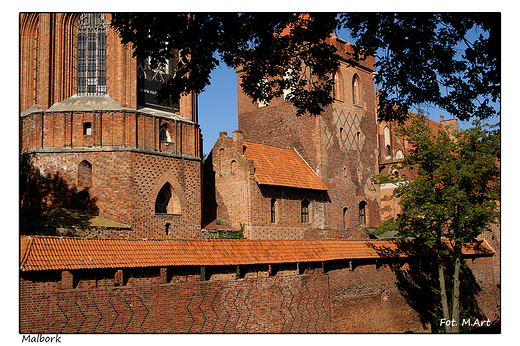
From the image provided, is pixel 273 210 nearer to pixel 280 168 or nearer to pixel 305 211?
pixel 280 168

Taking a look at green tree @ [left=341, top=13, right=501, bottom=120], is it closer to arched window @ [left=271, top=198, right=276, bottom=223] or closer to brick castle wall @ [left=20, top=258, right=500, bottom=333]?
brick castle wall @ [left=20, top=258, right=500, bottom=333]

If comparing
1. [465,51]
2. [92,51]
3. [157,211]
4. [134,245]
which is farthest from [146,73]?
[465,51]

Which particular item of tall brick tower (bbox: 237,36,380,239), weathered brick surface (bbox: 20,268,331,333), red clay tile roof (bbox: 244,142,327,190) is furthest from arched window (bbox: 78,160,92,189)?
tall brick tower (bbox: 237,36,380,239)

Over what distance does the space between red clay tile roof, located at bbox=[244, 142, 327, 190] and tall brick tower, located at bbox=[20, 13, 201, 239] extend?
4.90 m

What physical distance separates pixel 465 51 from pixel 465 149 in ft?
34.8

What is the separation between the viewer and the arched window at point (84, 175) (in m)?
20.5

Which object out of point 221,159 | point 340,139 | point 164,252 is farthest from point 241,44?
point 340,139

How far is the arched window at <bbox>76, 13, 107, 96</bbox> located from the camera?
2159 centimetres

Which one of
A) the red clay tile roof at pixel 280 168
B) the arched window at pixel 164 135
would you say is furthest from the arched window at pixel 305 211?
the arched window at pixel 164 135

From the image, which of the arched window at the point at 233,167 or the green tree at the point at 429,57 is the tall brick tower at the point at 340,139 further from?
the green tree at the point at 429,57

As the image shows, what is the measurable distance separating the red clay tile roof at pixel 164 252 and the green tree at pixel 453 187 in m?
2.70

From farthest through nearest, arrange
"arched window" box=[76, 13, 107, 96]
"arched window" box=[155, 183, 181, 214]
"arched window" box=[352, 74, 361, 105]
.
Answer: "arched window" box=[352, 74, 361, 105]
"arched window" box=[155, 183, 181, 214]
"arched window" box=[76, 13, 107, 96]
